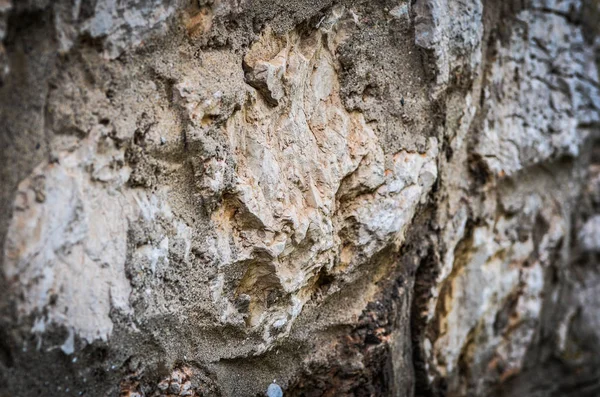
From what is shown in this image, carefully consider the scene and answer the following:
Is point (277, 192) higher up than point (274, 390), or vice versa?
point (277, 192)

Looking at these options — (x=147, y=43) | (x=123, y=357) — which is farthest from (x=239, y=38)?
(x=123, y=357)

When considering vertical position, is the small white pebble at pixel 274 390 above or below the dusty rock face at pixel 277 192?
below

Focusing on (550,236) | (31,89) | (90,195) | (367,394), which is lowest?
(367,394)

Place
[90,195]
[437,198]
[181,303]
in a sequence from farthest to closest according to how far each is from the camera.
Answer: [437,198]
[181,303]
[90,195]

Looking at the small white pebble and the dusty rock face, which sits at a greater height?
the dusty rock face

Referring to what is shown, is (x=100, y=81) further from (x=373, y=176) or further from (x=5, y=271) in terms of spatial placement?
(x=373, y=176)

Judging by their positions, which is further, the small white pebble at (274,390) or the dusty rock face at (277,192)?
the small white pebble at (274,390)

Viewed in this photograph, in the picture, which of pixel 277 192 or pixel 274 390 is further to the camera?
pixel 274 390

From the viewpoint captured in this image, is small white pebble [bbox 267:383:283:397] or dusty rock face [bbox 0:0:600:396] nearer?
dusty rock face [bbox 0:0:600:396]
